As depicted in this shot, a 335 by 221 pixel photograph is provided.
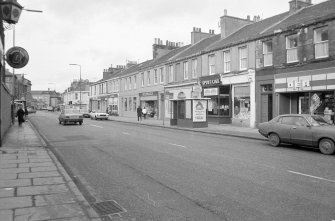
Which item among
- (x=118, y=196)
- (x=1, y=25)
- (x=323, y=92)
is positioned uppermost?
(x=1, y=25)

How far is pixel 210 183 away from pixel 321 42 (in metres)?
15.9

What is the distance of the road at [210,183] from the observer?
5742mm

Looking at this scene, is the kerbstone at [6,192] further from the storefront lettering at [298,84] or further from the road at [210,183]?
the storefront lettering at [298,84]

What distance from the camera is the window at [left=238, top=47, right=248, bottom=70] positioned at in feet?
86.8

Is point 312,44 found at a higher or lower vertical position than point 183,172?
higher

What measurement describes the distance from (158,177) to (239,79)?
1965 cm

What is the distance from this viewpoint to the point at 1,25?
14.1m

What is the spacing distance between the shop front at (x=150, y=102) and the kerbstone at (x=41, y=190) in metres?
34.7

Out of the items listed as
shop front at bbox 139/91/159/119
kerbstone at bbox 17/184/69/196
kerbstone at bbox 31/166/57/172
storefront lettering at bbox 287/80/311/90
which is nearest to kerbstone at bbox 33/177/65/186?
kerbstone at bbox 17/184/69/196

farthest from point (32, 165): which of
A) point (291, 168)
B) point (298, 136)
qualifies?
point (298, 136)

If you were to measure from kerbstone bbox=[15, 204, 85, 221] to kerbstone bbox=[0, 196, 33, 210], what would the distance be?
252 millimetres

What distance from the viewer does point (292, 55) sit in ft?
72.5

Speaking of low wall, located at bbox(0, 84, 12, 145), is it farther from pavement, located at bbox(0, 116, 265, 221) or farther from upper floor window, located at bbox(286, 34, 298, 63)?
upper floor window, located at bbox(286, 34, 298, 63)

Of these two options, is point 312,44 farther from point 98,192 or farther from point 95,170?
point 98,192
